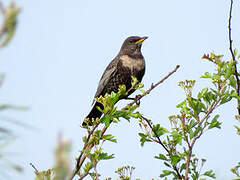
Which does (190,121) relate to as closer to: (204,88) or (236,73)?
(204,88)

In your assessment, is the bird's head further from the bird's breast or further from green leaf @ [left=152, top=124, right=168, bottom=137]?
green leaf @ [left=152, top=124, right=168, bottom=137]

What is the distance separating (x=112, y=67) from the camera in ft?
22.4

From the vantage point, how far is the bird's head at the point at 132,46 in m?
7.30

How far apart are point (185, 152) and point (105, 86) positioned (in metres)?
4.14

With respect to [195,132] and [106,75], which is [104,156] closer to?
[195,132]

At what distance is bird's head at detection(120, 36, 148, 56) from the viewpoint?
7304 millimetres

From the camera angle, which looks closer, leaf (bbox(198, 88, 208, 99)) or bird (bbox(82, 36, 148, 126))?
leaf (bbox(198, 88, 208, 99))

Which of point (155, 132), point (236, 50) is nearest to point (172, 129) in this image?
point (155, 132)

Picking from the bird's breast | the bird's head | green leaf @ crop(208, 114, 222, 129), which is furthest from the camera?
the bird's head

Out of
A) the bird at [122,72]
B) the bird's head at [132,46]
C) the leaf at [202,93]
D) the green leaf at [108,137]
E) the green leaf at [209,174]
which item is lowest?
the green leaf at [209,174]

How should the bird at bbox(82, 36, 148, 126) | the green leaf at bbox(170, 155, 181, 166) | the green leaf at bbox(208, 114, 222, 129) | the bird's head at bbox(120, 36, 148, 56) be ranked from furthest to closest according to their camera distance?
1. the bird's head at bbox(120, 36, 148, 56)
2. the bird at bbox(82, 36, 148, 126)
3. the green leaf at bbox(208, 114, 222, 129)
4. the green leaf at bbox(170, 155, 181, 166)

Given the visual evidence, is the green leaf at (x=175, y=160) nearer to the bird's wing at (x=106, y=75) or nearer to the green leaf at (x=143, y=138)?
the green leaf at (x=143, y=138)

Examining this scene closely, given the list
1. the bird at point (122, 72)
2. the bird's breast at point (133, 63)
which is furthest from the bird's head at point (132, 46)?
the bird's breast at point (133, 63)

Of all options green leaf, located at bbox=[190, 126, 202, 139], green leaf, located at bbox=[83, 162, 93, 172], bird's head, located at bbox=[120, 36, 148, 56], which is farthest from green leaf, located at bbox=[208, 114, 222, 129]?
bird's head, located at bbox=[120, 36, 148, 56]
